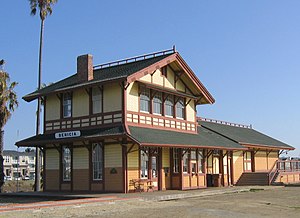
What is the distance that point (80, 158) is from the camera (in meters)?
25.0

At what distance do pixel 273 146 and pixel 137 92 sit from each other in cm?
1815

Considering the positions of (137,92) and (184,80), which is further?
(184,80)

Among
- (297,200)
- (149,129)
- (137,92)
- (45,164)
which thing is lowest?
(297,200)

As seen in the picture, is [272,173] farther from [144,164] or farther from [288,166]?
[144,164]

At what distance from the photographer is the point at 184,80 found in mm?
28672

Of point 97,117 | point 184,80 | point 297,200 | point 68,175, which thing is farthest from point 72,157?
point 297,200

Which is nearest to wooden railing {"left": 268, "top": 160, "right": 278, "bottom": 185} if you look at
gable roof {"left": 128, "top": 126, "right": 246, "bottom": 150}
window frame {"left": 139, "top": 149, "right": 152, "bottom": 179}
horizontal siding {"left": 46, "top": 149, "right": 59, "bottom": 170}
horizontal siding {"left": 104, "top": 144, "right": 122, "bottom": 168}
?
gable roof {"left": 128, "top": 126, "right": 246, "bottom": 150}

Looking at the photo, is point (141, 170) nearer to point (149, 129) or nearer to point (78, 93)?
point (149, 129)

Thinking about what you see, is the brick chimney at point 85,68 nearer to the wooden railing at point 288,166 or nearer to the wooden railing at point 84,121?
the wooden railing at point 84,121

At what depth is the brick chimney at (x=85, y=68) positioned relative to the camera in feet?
86.0

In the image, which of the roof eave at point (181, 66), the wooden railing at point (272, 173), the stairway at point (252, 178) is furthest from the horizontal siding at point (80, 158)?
the wooden railing at point (272, 173)

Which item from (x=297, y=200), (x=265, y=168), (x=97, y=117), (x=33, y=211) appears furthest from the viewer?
(x=265, y=168)

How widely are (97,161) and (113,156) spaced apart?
1.28 m

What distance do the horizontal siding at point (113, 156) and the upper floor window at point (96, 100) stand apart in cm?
227
